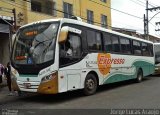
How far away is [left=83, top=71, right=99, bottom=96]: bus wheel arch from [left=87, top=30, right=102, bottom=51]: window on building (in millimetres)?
1137

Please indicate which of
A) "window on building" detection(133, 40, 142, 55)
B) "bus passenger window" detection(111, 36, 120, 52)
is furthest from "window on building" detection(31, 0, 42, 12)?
"bus passenger window" detection(111, 36, 120, 52)

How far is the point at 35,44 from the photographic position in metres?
11.5

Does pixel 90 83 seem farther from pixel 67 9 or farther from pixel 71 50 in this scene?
pixel 67 9

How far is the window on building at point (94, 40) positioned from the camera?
13.3 meters

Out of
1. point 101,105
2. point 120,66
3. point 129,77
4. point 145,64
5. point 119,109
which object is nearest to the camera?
point 119,109

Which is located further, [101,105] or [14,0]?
[14,0]

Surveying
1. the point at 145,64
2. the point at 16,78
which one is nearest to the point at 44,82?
the point at 16,78

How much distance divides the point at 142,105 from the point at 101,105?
1.38 m

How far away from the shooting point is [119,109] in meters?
9.82

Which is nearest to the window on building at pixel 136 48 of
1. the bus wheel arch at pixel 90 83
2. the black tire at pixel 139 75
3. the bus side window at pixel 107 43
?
the black tire at pixel 139 75

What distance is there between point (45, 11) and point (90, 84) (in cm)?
1447

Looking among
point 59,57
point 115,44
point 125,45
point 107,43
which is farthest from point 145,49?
point 59,57

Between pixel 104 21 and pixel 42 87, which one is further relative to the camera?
pixel 104 21

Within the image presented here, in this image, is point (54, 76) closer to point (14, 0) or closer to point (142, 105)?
point (142, 105)
